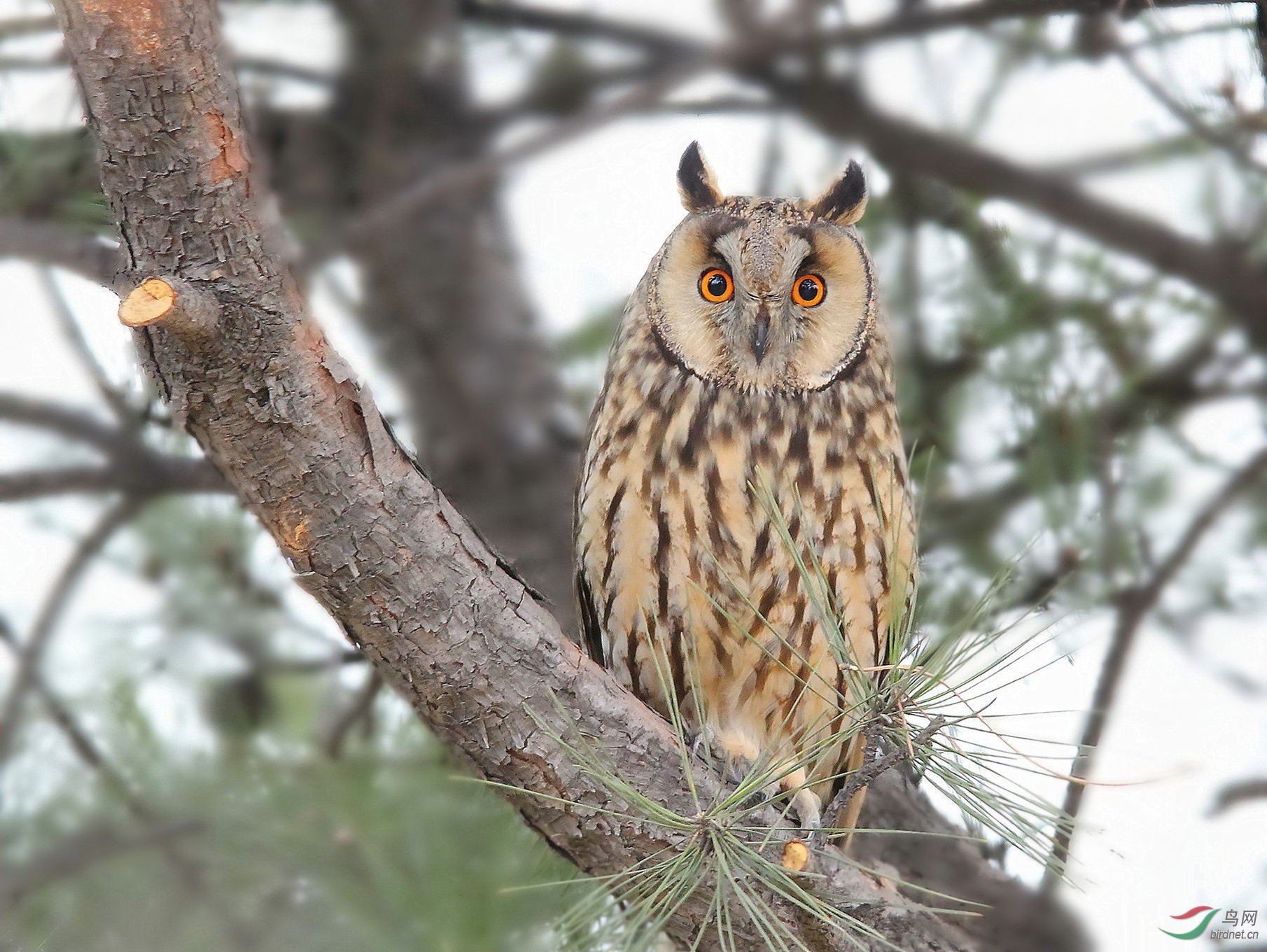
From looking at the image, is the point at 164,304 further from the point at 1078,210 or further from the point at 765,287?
the point at 1078,210

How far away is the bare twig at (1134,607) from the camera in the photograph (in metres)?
1.73

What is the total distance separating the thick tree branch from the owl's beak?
47 cm

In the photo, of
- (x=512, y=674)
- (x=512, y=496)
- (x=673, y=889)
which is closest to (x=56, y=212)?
(x=512, y=496)

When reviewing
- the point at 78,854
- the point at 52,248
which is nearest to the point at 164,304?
the point at 52,248

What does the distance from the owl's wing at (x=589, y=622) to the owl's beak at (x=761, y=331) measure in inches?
15.3

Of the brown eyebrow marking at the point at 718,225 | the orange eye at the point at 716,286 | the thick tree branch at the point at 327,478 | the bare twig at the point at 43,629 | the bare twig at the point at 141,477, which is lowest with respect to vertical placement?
the thick tree branch at the point at 327,478

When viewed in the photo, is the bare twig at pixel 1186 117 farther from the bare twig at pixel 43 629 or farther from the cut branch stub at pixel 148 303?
the bare twig at pixel 43 629

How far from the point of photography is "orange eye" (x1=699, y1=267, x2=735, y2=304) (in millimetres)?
1596

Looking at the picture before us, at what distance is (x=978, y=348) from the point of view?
6.74ft

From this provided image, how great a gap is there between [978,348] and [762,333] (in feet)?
2.23

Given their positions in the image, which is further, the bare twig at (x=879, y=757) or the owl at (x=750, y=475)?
the owl at (x=750, y=475)

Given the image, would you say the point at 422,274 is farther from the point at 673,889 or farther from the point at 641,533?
the point at 673,889

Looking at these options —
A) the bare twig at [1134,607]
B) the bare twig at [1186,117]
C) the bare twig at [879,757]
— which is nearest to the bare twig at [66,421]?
the bare twig at [879,757]

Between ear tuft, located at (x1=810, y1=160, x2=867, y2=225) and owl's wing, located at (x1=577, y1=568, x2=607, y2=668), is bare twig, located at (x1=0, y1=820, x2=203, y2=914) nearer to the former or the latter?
owl's wing, located at (x1=577, y1=568, x2=607, y2=668)
